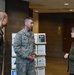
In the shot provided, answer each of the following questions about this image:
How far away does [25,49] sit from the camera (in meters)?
4.10

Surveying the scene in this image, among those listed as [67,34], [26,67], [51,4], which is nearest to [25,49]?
[26,67]

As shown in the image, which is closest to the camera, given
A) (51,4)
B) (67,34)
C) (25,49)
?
(25,49)

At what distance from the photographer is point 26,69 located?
4.13 metres

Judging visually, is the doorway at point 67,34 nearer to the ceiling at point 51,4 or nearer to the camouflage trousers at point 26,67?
the ceiling at point 51,4

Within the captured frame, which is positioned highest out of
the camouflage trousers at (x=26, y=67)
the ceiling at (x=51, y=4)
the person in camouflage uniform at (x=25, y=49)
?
the ceiling at (x=51, y=4)

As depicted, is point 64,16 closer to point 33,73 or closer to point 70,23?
point 70,23

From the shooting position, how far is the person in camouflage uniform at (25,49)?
4.06 metres

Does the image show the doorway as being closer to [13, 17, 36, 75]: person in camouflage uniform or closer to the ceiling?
the ceiling

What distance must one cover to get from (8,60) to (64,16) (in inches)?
255

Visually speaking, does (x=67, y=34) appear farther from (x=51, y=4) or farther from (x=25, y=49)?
(x=25, y=49)

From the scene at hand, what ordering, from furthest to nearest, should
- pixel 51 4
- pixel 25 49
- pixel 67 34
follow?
pixel 67 34
pixel 51 4
pixel 25 49

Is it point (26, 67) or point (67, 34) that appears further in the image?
point (67, 34)

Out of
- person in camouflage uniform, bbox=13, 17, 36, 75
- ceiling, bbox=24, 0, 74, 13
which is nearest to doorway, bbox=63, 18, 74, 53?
ceiling, bbox=24, 0, 74, 13

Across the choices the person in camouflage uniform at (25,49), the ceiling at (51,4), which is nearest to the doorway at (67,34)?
the ceiling at (51,4)
